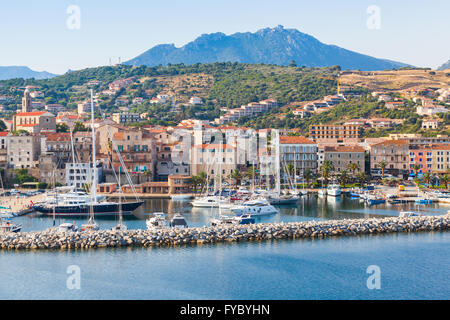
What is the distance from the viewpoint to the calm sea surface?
74.8 ft

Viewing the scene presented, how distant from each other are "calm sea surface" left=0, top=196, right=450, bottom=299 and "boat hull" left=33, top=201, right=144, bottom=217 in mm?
11833

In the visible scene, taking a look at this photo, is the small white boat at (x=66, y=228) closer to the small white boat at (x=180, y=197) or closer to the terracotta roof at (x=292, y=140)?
the small white boat at (x=180, y=197)

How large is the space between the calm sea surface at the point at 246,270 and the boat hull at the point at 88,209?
1183 centimetres

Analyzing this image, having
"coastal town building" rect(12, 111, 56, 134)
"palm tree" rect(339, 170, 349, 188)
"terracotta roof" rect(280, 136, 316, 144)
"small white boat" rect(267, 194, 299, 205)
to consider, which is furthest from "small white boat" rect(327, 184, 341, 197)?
"coastal town building" rect(12, 111, 56, 134)

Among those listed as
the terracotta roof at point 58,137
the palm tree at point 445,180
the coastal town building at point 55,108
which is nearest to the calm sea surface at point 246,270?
the palm tree at point 445,180

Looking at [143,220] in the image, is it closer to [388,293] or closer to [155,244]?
[155,244]

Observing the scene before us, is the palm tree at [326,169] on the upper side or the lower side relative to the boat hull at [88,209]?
upper

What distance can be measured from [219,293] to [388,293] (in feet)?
20.4

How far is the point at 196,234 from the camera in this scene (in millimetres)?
30562

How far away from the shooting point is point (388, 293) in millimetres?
22906

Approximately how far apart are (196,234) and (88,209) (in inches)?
505

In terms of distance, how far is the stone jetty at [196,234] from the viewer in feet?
96.4
